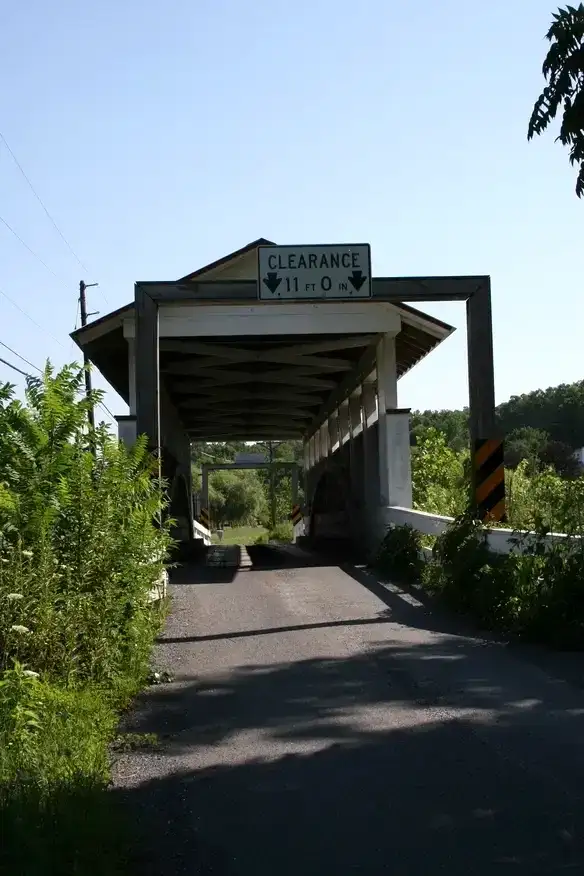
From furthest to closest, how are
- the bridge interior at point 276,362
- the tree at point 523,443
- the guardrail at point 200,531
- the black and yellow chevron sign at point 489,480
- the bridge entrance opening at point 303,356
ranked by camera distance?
the tree at point 523,443 → the guardrail at point 200,531 → the bridge interior at point 276,362 → the bridge entrance opening at point 303,356 → the black and yellow chevron sign at point 489,480

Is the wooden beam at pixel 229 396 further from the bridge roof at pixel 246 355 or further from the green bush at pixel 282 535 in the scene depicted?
the green bush at pixel 282 535

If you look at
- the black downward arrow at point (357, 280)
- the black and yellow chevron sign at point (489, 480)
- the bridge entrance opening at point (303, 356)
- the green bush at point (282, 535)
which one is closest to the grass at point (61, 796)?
the black and yellow chevron sign at point (489, 480)

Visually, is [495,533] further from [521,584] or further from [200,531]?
[200,531]

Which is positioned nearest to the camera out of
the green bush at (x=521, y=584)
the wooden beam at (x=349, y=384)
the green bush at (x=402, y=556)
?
the green bush at (x=521, y=584)

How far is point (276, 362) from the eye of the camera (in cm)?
2112

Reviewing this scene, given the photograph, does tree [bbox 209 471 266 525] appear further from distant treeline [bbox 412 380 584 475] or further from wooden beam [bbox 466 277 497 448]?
wooden beam [bbox 466 277 497 448]

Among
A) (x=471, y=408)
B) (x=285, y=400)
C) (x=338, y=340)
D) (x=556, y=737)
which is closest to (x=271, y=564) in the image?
(x=338, y=340)

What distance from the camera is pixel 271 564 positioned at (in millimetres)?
19141

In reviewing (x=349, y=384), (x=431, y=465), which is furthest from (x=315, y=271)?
(x=431, y=465)

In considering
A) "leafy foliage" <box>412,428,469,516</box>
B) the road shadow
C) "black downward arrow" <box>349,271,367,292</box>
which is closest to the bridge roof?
"black downward arrow" <box>349,271,367,292</box>

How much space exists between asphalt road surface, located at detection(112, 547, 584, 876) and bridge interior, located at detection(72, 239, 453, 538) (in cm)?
501

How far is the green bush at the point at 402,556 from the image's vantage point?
13.5 m

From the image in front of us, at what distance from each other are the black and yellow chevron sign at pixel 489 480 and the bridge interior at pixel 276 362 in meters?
2.58

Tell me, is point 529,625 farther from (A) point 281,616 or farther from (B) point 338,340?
(B) point 338,340
